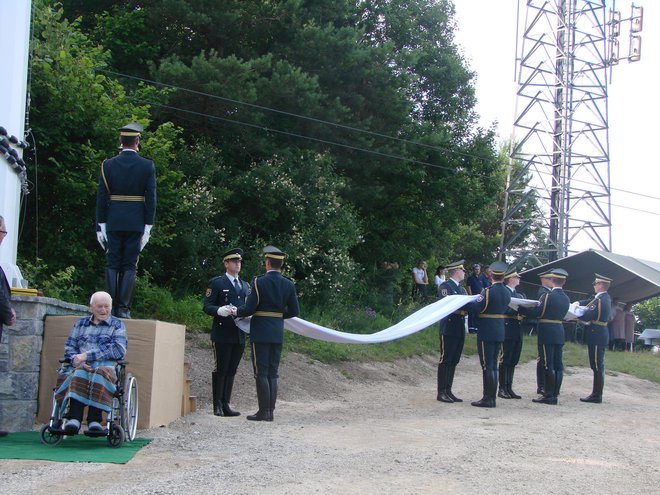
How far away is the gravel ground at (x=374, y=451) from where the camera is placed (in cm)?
627

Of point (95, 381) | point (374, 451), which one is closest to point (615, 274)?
point (374, 451)

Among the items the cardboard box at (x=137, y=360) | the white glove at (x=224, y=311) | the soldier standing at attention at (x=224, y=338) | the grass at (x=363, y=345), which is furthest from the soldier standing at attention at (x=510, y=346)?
the cardboard box at (x=137, y=360)

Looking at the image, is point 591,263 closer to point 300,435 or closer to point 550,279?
point 550,279

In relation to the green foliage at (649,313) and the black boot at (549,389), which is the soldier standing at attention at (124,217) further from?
the green foliage at (649,313)

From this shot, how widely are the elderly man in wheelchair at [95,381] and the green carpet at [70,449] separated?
4.6 inches

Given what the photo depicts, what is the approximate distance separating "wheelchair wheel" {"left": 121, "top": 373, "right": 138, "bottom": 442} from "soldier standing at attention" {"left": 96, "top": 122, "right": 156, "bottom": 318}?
3.82 feet

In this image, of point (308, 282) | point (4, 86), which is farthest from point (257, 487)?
point (308, 282)

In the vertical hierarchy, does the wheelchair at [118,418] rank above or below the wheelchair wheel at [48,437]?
above

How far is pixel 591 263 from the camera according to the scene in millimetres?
21375

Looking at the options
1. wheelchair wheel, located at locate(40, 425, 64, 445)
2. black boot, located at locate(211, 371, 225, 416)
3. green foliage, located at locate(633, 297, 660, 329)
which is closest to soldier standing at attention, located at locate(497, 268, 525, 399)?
black boot, located at locate(211, 371, 225, 416)

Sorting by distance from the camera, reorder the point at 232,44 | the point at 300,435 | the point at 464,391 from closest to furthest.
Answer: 1. the point at 300,435
2. the point at 464,391
3. the point at 232,44

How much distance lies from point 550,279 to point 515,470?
6829 millimetres

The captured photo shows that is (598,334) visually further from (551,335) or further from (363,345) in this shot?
(363,345)

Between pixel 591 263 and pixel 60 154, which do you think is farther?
pixel 591 263
